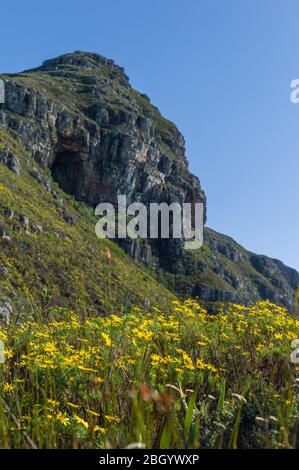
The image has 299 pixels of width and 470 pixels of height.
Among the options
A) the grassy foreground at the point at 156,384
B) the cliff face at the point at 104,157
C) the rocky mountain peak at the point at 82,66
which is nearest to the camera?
the grassy foreground at the point at 156,384

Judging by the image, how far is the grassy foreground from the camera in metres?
2.79

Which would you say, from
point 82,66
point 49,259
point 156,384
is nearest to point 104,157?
point 49,259

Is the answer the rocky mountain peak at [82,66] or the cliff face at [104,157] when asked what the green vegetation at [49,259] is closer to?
the cliff face at [104,157]

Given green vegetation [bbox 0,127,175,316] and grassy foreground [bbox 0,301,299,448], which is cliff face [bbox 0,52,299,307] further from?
grassy foreground [bbox 0,301,299,448]

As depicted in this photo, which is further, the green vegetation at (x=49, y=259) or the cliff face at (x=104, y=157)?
the cliff face at (x=104, y=157)

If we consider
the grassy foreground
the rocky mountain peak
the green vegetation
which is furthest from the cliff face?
the grassy foreground

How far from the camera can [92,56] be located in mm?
169125

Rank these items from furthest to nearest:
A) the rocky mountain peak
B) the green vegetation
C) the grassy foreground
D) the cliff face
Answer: the rocky mountain peak < the cliff face < the green vegetation < the grassy foreground

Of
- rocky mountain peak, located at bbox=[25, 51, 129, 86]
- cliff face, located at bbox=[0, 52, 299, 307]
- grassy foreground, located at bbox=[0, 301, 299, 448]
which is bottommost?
grassy foreground, located at bbox=[0, 301, 299, 448]

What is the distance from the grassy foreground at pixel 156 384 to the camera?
2793mm

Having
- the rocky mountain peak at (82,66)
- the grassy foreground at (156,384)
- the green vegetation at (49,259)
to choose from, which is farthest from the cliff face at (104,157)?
the grassy foreground at (156,384)

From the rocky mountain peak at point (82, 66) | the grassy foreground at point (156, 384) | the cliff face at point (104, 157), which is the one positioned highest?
the rocky mountain peak at point (82, 66)
